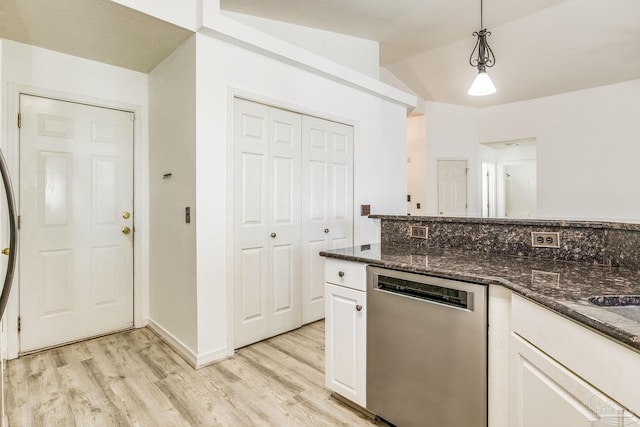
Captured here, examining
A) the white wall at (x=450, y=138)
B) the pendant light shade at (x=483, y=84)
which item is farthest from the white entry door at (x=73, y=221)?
the white wall at (x=450, y=138)

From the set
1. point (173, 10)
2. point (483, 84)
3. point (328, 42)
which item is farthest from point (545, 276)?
point (328, 42)

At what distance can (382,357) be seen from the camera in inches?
63.8

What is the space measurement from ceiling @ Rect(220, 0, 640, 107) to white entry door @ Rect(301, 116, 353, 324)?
3.51 feet

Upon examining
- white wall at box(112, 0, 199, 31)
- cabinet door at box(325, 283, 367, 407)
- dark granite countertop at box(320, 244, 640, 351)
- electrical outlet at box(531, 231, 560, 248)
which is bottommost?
cabinet door at box(325, 283, 367, 407)

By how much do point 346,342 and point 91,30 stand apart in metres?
2.71

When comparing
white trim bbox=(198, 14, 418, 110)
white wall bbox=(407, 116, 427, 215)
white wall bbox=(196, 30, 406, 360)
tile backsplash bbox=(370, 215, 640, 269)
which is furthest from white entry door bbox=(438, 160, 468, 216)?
tile backsplash bbox=(370, 215, 640, 269)

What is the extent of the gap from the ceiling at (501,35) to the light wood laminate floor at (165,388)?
293cm

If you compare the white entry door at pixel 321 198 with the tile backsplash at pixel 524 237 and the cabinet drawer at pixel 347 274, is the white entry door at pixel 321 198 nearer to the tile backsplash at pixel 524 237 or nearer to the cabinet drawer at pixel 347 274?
the tile backsplash at pixel 524 237

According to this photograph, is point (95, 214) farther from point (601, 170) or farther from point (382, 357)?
point (601, 170)

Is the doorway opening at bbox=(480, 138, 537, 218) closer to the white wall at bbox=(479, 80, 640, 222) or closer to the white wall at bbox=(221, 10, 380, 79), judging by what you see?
the white wall at bbox=(479, 80, 640, 222)

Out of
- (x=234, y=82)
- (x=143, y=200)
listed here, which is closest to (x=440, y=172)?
(x=234, y=82)

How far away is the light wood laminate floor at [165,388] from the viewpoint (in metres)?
1.78

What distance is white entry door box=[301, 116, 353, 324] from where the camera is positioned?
310 centimetres

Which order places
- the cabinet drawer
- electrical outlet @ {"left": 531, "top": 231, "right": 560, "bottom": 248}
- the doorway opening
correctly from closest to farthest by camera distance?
electrical outlet @ {"left": 531, "top": 231, "right": 560, "bottom": 248} < the cabinet drawer < the doorway opening
